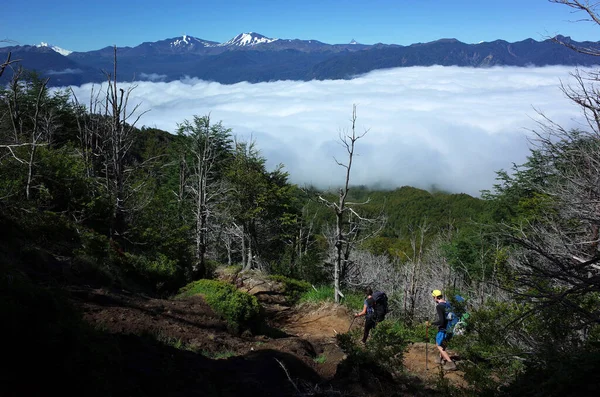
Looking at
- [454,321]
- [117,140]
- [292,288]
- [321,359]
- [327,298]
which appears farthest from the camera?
[292,288]

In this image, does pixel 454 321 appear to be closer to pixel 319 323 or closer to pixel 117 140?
pixel 319 323

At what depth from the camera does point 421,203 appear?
316 ft

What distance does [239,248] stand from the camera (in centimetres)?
2930

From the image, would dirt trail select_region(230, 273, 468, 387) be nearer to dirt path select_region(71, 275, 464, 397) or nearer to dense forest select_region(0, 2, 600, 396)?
dirt path select_region(71, 275, 464, 397)

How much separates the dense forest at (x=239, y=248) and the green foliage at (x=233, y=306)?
2237mm

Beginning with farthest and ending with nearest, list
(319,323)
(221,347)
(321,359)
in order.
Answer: (319,323) → (321,359) → (221,347)

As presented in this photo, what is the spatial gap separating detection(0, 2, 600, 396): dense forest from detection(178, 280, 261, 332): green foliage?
224 centimetres

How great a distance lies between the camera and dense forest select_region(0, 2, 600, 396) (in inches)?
156

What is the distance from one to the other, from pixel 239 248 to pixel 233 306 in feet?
67.1

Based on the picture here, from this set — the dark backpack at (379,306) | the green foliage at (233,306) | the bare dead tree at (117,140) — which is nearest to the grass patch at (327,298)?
the dark backpack at (379,306)

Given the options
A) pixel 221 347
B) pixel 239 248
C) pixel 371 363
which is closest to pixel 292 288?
pixel 221 347

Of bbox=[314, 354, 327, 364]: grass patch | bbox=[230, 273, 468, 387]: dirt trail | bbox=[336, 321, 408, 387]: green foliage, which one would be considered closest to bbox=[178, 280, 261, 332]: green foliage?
bbox=[230, 273, 468, 387]: dirt trail

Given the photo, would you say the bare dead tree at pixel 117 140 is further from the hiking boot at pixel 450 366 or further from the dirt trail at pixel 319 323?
the hiking boot at pixel 450 366

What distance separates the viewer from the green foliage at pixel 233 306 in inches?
357
